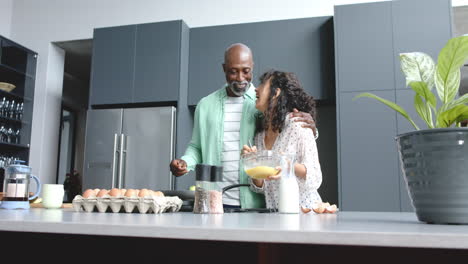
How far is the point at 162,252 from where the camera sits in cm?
95

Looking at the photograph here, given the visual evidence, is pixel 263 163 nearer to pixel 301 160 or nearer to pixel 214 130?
pixel 301 160

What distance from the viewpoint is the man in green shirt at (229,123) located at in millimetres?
1812

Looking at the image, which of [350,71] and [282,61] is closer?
[350,71]

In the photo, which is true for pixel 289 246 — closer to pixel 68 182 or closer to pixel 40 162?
pixel 40 162

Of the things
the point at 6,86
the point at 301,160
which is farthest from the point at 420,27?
the point at 6,86

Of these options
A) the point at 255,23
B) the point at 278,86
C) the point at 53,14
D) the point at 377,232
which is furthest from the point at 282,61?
the point at 377,232

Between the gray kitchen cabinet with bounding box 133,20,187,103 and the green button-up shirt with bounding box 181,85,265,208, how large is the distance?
1.72 m

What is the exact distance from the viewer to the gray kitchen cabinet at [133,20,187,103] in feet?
12.1

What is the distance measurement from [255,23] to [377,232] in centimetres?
331

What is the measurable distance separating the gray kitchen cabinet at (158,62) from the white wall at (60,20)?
17.4 inches

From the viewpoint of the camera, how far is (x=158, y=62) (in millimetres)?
3750

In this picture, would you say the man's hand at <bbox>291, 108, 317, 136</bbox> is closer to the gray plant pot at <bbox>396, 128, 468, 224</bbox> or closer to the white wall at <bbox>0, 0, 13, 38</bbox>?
the gray plant pot at <bbox>396, 128, 468, 224</bbox>

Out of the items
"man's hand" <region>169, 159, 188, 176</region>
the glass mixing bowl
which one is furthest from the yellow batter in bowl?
"man's hand" <region>169, 159, 188, 176</region>

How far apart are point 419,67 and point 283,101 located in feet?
2.86
